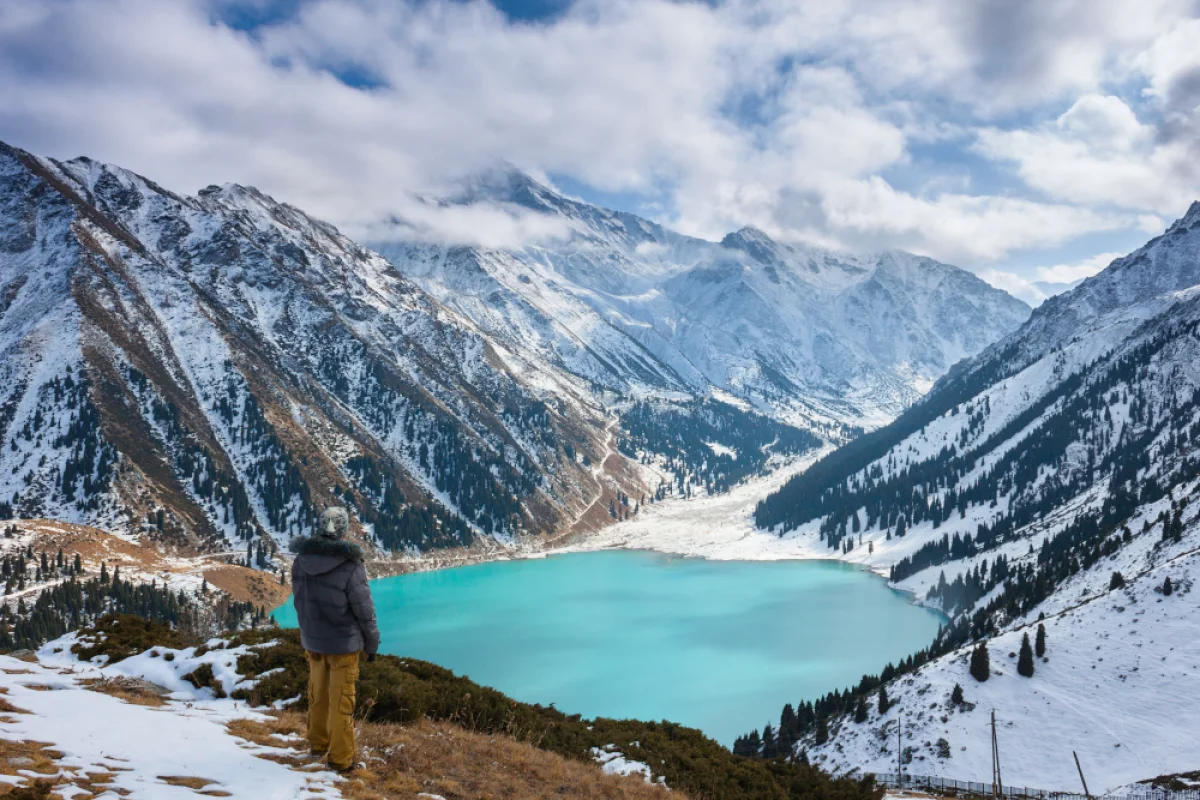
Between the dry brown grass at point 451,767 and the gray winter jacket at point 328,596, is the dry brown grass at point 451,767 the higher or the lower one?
the lower one

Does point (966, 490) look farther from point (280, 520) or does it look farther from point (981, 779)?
point (280, 520)

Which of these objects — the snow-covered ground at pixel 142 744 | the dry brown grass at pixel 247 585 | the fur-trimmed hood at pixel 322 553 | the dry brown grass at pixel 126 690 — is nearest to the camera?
the snow-covered ground at pixel 142 744

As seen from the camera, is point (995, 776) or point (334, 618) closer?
point (334, 618)

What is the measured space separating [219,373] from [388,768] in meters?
205

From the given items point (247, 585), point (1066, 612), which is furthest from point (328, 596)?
point (247, 585)

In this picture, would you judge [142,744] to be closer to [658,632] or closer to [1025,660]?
[1025,660]

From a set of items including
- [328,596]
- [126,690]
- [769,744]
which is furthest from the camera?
[769,744]

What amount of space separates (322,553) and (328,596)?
2.35 ft

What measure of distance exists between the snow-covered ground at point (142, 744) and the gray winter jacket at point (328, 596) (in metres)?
2.16

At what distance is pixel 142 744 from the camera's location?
1224 cm

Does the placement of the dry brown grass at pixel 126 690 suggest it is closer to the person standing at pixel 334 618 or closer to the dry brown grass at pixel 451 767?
the dry brown grass at pixel 451 767

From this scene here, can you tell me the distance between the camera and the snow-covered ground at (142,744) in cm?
1055

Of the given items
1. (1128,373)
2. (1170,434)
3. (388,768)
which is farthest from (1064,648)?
(1128,373)

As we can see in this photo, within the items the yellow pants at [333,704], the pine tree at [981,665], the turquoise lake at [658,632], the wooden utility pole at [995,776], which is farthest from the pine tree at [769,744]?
the yellow pants at [333,704]
